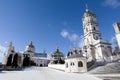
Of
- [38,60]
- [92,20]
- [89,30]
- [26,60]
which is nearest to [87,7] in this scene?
[92,20]

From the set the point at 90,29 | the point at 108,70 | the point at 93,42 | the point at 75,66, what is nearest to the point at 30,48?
the point at 90,29

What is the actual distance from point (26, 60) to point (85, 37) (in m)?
42.1

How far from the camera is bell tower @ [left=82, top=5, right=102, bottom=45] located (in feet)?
208

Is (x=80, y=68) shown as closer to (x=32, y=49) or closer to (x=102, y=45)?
(x=102, y=45)

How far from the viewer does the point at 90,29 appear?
6512 cm

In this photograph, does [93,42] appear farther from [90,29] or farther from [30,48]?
[30,48]

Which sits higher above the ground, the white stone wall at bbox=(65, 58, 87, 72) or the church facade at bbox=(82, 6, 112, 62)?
the church facade at bbox=(82, 6, 112, 62)

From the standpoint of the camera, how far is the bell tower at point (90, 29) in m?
63.4

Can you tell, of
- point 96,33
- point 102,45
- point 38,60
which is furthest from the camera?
point 38,60

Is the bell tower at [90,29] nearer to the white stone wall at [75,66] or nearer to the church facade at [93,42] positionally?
the church facade at [93,42]

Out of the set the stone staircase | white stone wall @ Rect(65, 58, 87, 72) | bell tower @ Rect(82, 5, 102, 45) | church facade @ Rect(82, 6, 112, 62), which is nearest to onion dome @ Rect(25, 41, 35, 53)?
church facade @ Rect(82, 6, 112, 62)

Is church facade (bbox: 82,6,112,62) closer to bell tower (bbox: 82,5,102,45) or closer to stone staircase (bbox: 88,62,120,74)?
bell tower (bbox: 82,5,102,45)

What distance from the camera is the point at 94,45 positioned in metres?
59.5

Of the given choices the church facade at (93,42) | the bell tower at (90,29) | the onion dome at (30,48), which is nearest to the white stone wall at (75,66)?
the church facade at (93,42)
